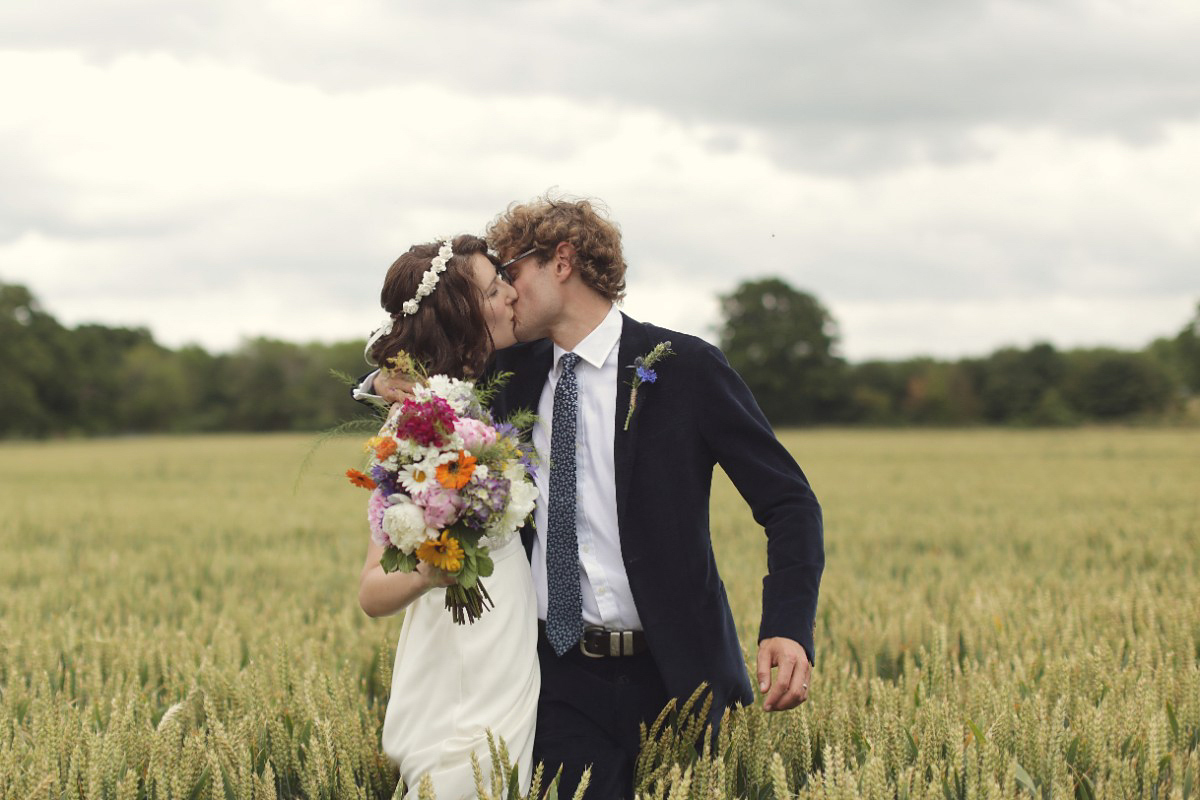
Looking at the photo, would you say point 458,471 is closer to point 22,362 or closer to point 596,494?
point 596,494

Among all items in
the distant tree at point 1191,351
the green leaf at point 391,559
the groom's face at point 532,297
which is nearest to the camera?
the green leaf at point 391,559

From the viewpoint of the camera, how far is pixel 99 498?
17438 mm

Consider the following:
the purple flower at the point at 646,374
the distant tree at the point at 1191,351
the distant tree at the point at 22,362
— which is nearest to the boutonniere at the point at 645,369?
the purple flower at the point at 646,374

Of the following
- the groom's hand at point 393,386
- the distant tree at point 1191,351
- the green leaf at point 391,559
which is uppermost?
the distant tree at point 1191,351

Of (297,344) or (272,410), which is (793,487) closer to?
(272,410)

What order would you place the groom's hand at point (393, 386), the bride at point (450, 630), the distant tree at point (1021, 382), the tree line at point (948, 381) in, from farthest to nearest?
the distant tree at point (1021, 382), the tree line at point (948, 381), the groom's hand at point (393, 386), the bride at point (450, 630)

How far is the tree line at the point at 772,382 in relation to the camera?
6769cm

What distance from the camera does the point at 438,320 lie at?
284 cm

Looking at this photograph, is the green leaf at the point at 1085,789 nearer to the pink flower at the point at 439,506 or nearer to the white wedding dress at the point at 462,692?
the white wedding dress at the point at 462,692

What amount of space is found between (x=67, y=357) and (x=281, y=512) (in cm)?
6990

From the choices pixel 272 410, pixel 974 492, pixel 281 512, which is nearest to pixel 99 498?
pixel 281 512

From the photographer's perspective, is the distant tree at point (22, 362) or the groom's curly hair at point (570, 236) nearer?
the groom's curly hair at point (570, 236)

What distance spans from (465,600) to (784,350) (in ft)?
247

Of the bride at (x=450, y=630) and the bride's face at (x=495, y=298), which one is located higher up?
the bride's face at (x=495, y=298)
